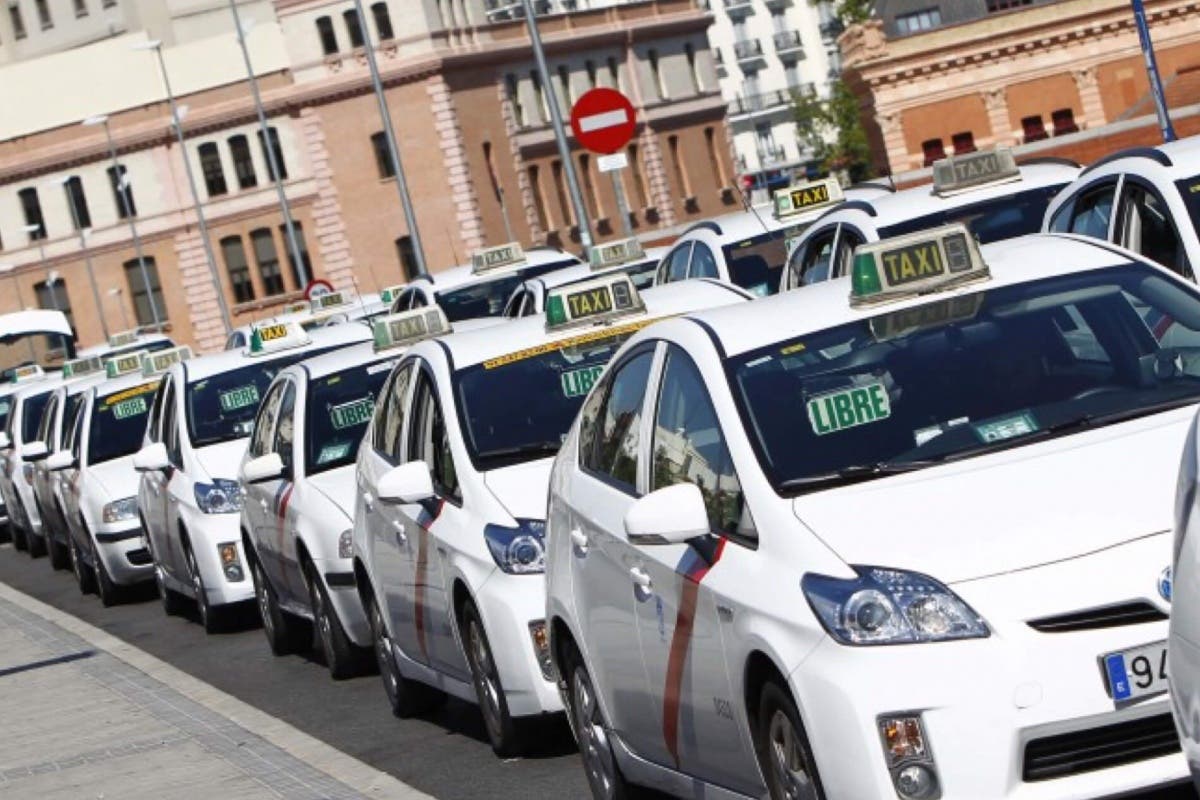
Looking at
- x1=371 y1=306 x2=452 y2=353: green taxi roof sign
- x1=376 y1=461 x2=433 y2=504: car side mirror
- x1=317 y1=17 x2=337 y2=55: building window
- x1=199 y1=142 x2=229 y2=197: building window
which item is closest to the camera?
x1=376 y1=461 x2=433 y2=504: car side mirror

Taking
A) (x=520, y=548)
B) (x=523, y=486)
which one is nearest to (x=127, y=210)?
(x=523, y=486)

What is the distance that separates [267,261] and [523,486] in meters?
98.9

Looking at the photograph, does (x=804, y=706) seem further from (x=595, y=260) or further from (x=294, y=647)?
(x=595, y=260)

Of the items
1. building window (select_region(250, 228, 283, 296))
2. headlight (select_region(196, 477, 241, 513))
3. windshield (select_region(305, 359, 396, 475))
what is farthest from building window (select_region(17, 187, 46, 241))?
windshield (select_region(305, 359, 396, 475))

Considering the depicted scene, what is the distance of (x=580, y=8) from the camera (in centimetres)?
11956

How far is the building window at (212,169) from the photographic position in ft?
355

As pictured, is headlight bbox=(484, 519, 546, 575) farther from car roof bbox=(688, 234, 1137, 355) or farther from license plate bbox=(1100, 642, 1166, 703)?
license plate bbox=(1100, 642, 1166, 703)

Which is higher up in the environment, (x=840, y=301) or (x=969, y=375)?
(x=840, y=301)

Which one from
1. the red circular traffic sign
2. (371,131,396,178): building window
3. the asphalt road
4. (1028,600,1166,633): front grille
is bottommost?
the asphalt road

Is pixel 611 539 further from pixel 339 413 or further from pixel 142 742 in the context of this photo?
pixel 339 413

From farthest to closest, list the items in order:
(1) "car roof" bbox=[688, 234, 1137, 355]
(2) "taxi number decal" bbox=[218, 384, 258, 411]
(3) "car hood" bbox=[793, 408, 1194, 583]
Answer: (2) "taxi number decal" bbox=[218, 384, 258, 411] → (1) "car roof" bbox=[688, 234, 1137, 355] → (3) "car hood" bbox=[793, 408, 1194, 583]

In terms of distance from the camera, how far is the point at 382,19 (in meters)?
103

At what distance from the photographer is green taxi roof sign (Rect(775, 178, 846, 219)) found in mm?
22812

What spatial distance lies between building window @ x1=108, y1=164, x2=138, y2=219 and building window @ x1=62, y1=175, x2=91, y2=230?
1.35 meters
